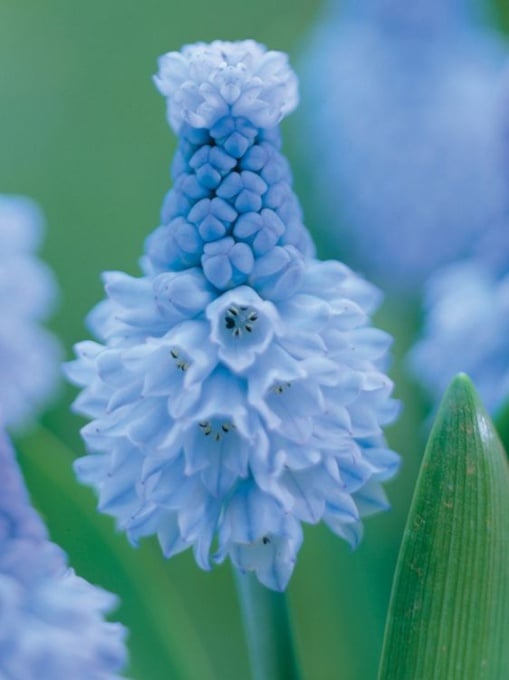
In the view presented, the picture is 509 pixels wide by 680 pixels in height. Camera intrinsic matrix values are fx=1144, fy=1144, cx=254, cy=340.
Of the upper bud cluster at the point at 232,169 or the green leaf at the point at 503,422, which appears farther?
the green leaf at the point at 503,422

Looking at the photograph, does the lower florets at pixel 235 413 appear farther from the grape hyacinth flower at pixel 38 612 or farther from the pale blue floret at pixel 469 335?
the pale blue floret at pixel 469 335

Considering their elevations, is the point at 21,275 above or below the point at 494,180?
below

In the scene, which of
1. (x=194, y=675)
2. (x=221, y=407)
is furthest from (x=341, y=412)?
(x=194, y=675)

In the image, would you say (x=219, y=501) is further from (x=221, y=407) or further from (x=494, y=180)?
(x=494, y=180)


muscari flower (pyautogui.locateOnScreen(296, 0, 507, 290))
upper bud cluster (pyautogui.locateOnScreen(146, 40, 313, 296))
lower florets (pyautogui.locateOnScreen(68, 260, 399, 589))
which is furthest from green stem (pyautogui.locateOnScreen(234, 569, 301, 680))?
muscari flower (pyautogui.locateOnScreen(296, 0, 507, 290))

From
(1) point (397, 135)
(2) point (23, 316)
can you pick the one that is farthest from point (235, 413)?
(1) point (397, 135)

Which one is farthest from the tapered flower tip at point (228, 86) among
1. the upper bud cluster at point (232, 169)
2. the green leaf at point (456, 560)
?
the green leaf at point (456, 560)
